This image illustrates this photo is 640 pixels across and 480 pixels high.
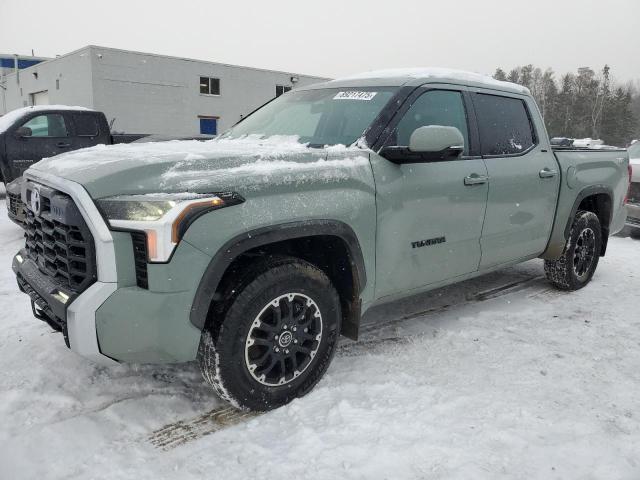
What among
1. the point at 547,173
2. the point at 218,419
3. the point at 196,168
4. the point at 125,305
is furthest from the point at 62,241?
the point at 547,173

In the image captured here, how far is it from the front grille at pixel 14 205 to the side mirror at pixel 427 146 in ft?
15.9

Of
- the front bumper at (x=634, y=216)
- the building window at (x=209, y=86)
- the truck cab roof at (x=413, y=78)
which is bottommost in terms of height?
the front bumper at (x=634, y=216)

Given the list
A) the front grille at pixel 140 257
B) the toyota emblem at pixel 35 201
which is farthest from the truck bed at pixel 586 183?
the toyota emblem at pixel 35 201

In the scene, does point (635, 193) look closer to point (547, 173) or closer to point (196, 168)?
point (547, 173)

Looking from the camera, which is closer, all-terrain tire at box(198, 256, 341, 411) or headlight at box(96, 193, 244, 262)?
headlight at box(96, 193, 244, 262)

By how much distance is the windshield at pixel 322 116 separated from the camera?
10.8ft

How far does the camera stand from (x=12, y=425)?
8.46 feet

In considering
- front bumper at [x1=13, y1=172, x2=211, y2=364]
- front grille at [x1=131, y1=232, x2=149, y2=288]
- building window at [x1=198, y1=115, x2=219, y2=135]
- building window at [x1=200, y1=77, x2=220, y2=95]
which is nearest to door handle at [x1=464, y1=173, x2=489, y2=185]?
front bumper at [x1=13, y1=172, x2=211, y2=364]

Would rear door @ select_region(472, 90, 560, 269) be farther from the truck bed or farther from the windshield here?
the windshield

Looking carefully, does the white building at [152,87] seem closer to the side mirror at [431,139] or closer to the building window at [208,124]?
the building window at [208,124]

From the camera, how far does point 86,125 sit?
9.91 metres

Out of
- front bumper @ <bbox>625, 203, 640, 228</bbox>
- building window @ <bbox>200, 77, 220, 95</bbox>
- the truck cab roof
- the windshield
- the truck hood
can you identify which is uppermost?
building window @ <bbox>200, 77, 220, 95</bbox>

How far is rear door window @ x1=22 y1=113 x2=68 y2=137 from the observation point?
951 centimetres

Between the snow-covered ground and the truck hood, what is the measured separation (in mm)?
1192
